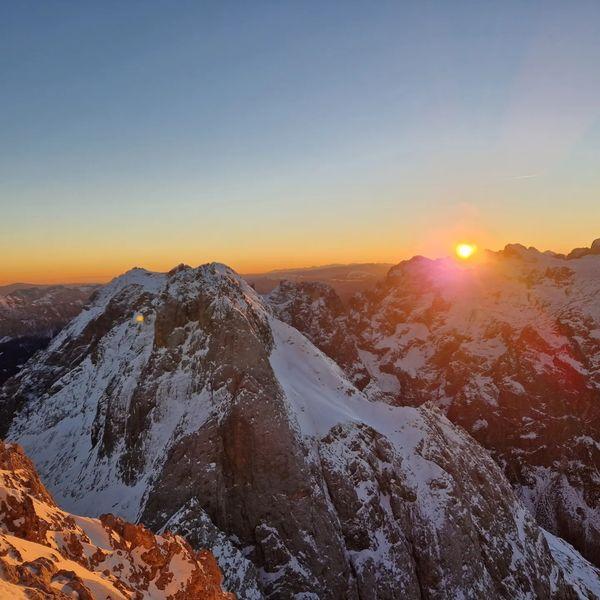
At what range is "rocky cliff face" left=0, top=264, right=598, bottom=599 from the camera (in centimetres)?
5519

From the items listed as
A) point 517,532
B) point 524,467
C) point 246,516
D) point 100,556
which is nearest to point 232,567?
point 246,516

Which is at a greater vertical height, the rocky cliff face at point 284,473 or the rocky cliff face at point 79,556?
the rocky cliff face at point 79,556

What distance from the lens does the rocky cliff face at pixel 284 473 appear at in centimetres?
5519

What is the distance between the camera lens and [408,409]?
269 ft

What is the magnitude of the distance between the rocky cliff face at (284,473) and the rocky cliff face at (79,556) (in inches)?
976

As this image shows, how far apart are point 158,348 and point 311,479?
3350 cm

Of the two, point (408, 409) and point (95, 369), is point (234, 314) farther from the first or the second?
point (95, 369)

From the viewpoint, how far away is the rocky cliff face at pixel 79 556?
1809 cm

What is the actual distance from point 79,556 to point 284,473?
3690 centimetres

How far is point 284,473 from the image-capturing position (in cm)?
5784

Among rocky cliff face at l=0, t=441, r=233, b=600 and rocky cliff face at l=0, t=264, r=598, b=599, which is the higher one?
rocky cliff face at l=0, t=441, r=233, b=600

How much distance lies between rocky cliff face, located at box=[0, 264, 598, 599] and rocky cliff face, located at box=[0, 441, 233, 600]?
24.8m

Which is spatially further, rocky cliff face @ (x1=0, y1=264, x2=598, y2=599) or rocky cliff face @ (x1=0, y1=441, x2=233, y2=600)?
rocky cliff face @ (x1=0, y1=264, x2=598, y2=599)

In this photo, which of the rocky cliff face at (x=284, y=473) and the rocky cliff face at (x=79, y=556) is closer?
the rocky cliff face at (x=79, y=556)
